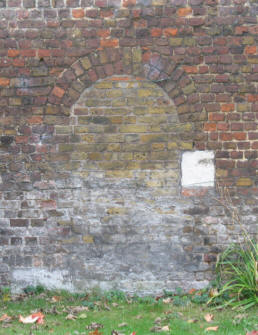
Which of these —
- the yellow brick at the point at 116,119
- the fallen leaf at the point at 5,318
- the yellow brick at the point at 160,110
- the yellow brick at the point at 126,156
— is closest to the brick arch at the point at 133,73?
the yellow brick at the point at 160,110

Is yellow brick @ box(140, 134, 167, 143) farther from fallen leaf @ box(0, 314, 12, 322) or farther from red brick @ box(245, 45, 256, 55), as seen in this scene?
fallen leaf @ box(0, 314, 12, 322)

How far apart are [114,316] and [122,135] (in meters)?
2.07

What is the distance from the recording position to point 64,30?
5.20 metres

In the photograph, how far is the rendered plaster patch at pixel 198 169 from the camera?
523cm

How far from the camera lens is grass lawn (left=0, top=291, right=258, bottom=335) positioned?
13.9 feet

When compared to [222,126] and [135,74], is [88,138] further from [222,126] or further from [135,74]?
[222,126]

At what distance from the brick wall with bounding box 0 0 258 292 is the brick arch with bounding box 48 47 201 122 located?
0.01 meters

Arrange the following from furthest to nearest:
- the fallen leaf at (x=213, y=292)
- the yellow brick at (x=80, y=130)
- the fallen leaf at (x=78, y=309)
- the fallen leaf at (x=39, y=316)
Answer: the yellow brick at (x=80, y=130) → the fallen leaf at (x=213, y=292) → the fallen leaf at (x=78, y=309) → the fallen leaf at (x=39, y=316)

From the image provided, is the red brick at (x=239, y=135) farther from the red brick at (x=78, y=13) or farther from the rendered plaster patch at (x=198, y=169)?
the red brick at (x=78, y=13)

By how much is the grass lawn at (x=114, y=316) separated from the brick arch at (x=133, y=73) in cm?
222

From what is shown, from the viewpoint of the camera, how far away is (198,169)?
5.24 metres

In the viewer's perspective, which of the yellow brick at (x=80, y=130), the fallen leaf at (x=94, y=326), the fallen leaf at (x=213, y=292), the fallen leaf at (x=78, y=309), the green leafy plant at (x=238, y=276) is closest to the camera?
the fallen leaf at (x=94, y=326)

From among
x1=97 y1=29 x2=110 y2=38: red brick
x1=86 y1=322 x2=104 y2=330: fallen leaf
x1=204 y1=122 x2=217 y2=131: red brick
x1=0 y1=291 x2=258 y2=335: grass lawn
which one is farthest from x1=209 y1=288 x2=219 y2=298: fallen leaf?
x1=97 y1=29 x2=110 y2=38: red brick

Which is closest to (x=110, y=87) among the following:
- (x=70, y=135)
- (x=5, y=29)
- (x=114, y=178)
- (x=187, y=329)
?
(x=70, y=135)
